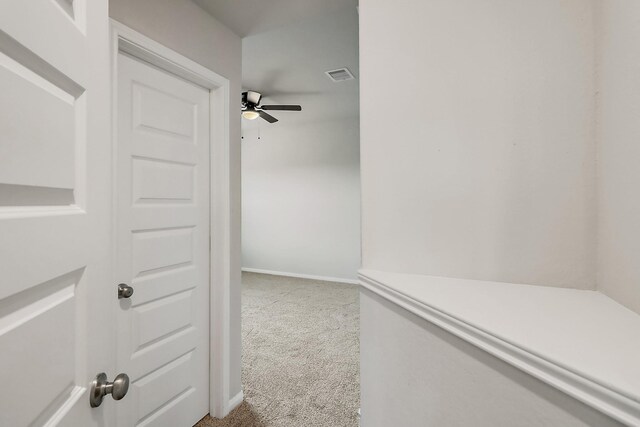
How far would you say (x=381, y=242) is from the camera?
1.04 meters

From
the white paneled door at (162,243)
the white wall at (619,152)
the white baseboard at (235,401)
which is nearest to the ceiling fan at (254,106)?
the white paneled door at (162,243)

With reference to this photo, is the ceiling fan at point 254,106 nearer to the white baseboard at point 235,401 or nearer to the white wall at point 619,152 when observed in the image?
the white baseboard at point 235,401

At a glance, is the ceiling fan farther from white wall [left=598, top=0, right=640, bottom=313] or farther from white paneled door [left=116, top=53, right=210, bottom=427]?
white wall [left=598, top=0, right=640, bottom=313]

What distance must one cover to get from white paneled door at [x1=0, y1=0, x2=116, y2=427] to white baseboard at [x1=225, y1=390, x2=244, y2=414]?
145cm

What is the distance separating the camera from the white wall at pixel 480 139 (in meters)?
0.75

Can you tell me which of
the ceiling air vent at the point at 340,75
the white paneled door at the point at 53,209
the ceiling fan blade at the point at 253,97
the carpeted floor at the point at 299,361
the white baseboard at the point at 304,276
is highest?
the ceiling air vent at the point at 340,75

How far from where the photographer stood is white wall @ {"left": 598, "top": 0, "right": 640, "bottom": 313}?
57 cm

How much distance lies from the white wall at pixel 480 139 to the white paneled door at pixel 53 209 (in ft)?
2.52

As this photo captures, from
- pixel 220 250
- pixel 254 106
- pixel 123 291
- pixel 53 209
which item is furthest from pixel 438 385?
pixel 254 106

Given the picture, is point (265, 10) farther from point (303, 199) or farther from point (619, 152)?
point (303, 199)

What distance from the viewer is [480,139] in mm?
856

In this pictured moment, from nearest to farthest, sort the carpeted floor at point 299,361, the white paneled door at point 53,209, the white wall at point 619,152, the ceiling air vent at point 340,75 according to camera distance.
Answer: the white paneled door at point 53,209 → the white wall at point 619,152 → the carpeted floor at point 299,361 → the ceiling air vent at point 340,75

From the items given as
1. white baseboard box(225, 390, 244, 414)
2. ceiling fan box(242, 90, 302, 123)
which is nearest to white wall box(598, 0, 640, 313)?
white baseboard box(225, 390, 244, 414)

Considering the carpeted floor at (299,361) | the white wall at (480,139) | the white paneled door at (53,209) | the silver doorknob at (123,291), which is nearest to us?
the white paneled door at (53,209)
